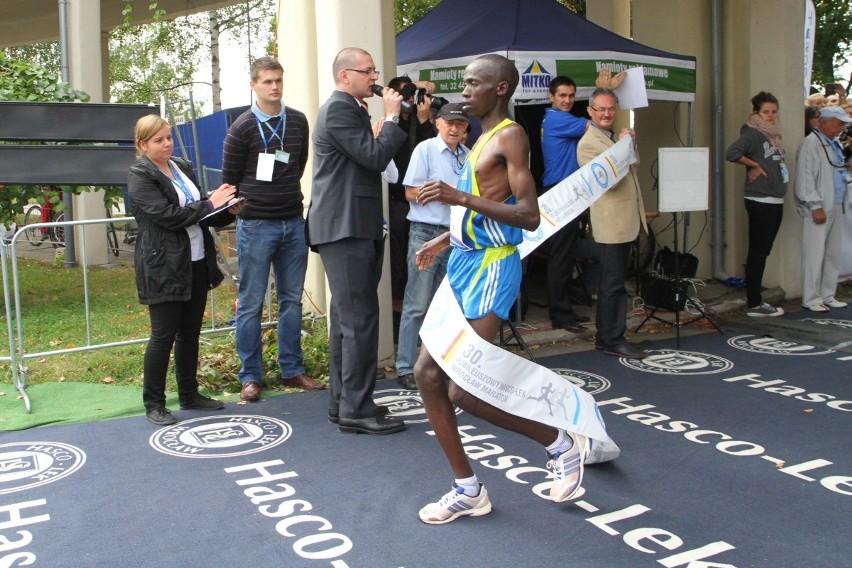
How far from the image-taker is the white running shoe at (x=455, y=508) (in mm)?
3770

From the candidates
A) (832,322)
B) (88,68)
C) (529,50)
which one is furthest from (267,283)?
(88,68)

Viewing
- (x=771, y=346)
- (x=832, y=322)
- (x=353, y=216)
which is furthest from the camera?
(x=832, y=322)

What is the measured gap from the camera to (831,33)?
1702 cm

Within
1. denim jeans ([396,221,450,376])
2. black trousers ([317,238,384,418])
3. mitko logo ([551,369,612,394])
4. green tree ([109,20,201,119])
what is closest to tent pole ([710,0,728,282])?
mitko logo ([551,369,612,394])

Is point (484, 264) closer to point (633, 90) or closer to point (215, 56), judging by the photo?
point (633, 90)

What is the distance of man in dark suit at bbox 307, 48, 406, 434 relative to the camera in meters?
4.90

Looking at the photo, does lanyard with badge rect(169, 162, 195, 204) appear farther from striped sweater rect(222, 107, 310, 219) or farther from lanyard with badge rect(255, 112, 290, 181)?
lanyard with badge rect(255, 112, 290, 181)

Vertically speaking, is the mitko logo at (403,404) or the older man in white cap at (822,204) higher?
the older man in white cap at (822,204)

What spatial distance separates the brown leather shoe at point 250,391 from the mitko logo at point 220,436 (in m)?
0.34

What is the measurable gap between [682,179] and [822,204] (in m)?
1.89

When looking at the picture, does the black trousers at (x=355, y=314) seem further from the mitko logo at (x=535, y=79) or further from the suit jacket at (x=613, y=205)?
the mitko logo at (x=535, y=79)

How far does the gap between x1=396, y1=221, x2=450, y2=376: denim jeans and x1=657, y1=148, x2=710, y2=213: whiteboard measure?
244cm

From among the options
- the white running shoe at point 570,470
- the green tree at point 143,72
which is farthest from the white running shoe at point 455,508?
the green tree at point 143,72

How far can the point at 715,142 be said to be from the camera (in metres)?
9.52
